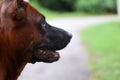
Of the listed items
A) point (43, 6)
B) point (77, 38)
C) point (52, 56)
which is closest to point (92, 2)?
point (43, 6)

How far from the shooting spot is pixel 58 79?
12148 mm

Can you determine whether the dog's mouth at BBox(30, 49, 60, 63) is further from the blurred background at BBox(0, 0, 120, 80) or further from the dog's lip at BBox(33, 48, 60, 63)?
the blurred background at BBox(0, 0, 120, 80)

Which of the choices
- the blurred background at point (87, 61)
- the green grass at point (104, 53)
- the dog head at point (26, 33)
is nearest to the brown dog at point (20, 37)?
the dog head at point (26, 33)

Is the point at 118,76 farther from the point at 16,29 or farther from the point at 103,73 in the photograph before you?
the point at 16,29

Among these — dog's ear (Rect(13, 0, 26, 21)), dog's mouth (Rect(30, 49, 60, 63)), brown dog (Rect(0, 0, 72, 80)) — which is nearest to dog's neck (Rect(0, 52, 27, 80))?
brown dog (Rect(0, 0, 72, 80))

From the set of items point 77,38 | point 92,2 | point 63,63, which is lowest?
point 92,2

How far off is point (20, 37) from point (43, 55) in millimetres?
578

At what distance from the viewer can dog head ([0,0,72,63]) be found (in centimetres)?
515

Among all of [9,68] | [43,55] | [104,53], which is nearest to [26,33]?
[9,68]

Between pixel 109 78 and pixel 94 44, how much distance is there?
24.3 feet

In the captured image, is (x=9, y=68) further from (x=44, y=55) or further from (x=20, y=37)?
(x=44, y=55)

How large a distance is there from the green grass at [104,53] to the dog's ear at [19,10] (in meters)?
6.96

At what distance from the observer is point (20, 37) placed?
5.20 meters

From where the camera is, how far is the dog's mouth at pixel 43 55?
561cm
